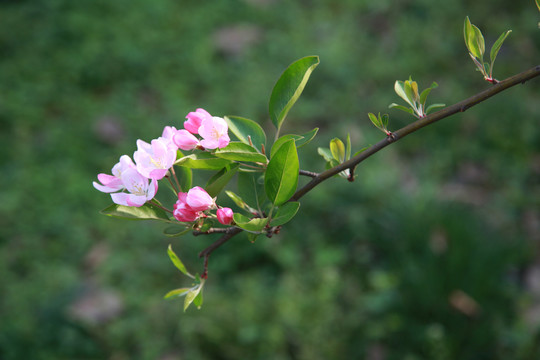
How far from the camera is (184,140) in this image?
57cm

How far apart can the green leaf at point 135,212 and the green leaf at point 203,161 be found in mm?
62

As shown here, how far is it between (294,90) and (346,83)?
2.58m

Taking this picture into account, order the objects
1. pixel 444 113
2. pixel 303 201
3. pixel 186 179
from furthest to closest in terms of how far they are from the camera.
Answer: pixel 303 201, pixel 186 179, pixel 444 113

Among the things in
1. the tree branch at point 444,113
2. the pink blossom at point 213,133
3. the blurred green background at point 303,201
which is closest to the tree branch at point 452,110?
the tree branch at point 444,113

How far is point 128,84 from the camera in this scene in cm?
337

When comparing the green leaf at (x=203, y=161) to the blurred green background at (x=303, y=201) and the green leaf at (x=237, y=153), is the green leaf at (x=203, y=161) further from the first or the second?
the blurred green background at (x=303, y=201)

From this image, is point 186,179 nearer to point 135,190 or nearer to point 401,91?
point 135,190

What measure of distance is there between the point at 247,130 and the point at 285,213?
0.49 ft

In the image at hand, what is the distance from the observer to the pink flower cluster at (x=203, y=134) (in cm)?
57

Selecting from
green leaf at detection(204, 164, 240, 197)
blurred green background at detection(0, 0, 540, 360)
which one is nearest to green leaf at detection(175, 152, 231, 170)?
green leaf at detection(204, 164, 240, 197)

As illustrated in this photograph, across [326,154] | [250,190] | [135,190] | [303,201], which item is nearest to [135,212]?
[135,190]

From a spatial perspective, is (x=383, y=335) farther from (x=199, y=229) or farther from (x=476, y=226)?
(x=199, y=229)

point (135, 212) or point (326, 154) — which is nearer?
point (135, 212)

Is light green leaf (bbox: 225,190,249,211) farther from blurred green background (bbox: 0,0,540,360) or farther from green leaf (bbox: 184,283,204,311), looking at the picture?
blurred green background (bbox: 0,0,540,360)
